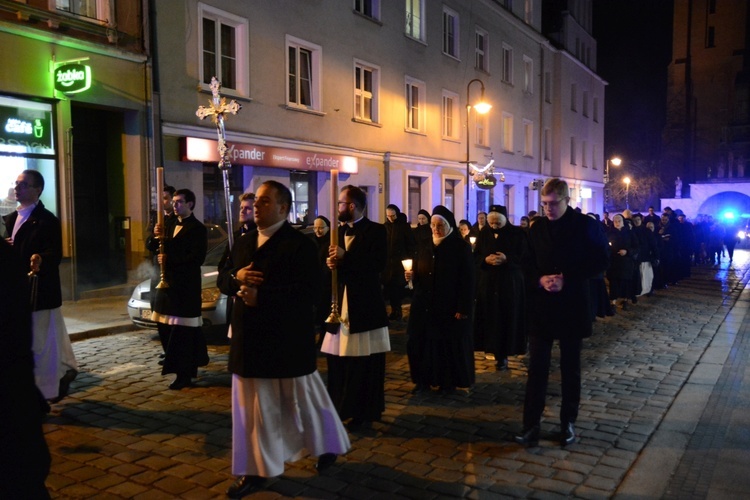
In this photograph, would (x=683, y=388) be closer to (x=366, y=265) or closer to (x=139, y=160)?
(x=366, y=265)

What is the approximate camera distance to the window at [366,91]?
21484 millimetres

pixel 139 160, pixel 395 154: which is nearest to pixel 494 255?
pixel 139 160

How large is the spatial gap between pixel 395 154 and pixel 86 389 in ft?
56.4

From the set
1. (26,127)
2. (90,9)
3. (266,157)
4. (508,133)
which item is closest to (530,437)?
(26,127)

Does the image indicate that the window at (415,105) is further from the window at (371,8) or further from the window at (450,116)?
the window at (371,8)

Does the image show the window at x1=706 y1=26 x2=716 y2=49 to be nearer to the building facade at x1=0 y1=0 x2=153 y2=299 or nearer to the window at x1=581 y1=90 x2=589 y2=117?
the window at x1=581 y1=90 x2=589 y2=117

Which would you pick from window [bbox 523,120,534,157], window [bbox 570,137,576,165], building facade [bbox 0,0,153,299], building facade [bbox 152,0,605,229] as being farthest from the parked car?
window [bbox 570,137,576,165]

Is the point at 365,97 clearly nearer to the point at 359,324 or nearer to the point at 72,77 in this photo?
the point at 72,77

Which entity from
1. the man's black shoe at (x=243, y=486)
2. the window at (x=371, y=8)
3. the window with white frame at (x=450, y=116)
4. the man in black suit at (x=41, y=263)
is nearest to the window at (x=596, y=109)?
the window with white frame at (x=450, y=116)

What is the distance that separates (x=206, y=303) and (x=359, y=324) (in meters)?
4.38

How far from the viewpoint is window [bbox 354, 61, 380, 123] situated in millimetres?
21484

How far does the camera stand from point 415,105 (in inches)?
978

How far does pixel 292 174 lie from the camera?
19.2 meters

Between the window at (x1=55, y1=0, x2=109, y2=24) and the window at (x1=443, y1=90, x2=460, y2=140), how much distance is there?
15.0 metres
